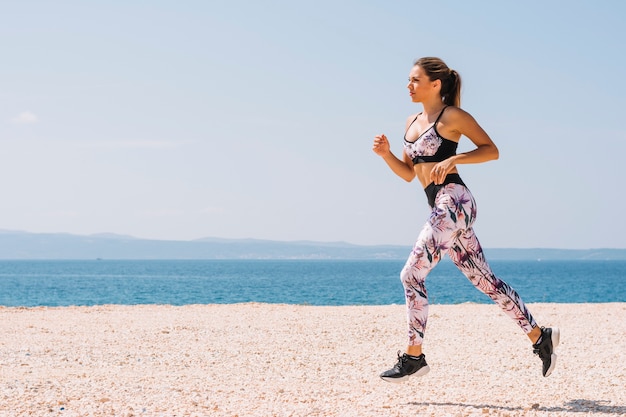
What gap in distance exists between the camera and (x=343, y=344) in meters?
10.3

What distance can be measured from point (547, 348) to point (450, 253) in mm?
1071

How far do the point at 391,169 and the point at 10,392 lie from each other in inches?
145

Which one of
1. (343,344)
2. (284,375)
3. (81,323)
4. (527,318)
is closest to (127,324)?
(81,323)

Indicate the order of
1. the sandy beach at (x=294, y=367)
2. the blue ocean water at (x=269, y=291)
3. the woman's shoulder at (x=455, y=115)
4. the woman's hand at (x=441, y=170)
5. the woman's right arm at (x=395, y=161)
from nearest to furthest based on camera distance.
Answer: the woman's hand at (x=441, y=170), the woman's shoulder at (x=455, y=115), the sandy beach at (x=294, y=367), the woman's right arm at (x=395, y=161), the blue ocean water at (x=269, y=291)

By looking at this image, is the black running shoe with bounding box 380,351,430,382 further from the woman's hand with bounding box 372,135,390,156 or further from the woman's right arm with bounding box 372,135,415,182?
the woman's hand with bounding box 372,135,390,156

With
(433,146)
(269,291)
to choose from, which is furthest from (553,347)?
(269,291)

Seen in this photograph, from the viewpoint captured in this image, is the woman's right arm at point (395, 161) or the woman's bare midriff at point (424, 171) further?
the woman's right arm at point (395, 161)

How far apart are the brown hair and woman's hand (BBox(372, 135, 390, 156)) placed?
22.4 inches

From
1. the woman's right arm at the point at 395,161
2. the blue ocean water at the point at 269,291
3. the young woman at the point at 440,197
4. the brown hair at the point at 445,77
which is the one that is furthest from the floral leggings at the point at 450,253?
the blue ocean water at the point at 269,291

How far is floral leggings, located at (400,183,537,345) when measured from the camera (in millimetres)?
5516

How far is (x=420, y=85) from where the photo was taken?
5910mm

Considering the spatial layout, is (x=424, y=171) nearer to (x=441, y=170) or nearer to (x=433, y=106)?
(x=441, y=170)

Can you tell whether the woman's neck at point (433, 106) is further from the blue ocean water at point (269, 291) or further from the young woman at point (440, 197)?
the blue ocean water at point (269, 291)

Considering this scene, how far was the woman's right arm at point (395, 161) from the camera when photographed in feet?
19.8
